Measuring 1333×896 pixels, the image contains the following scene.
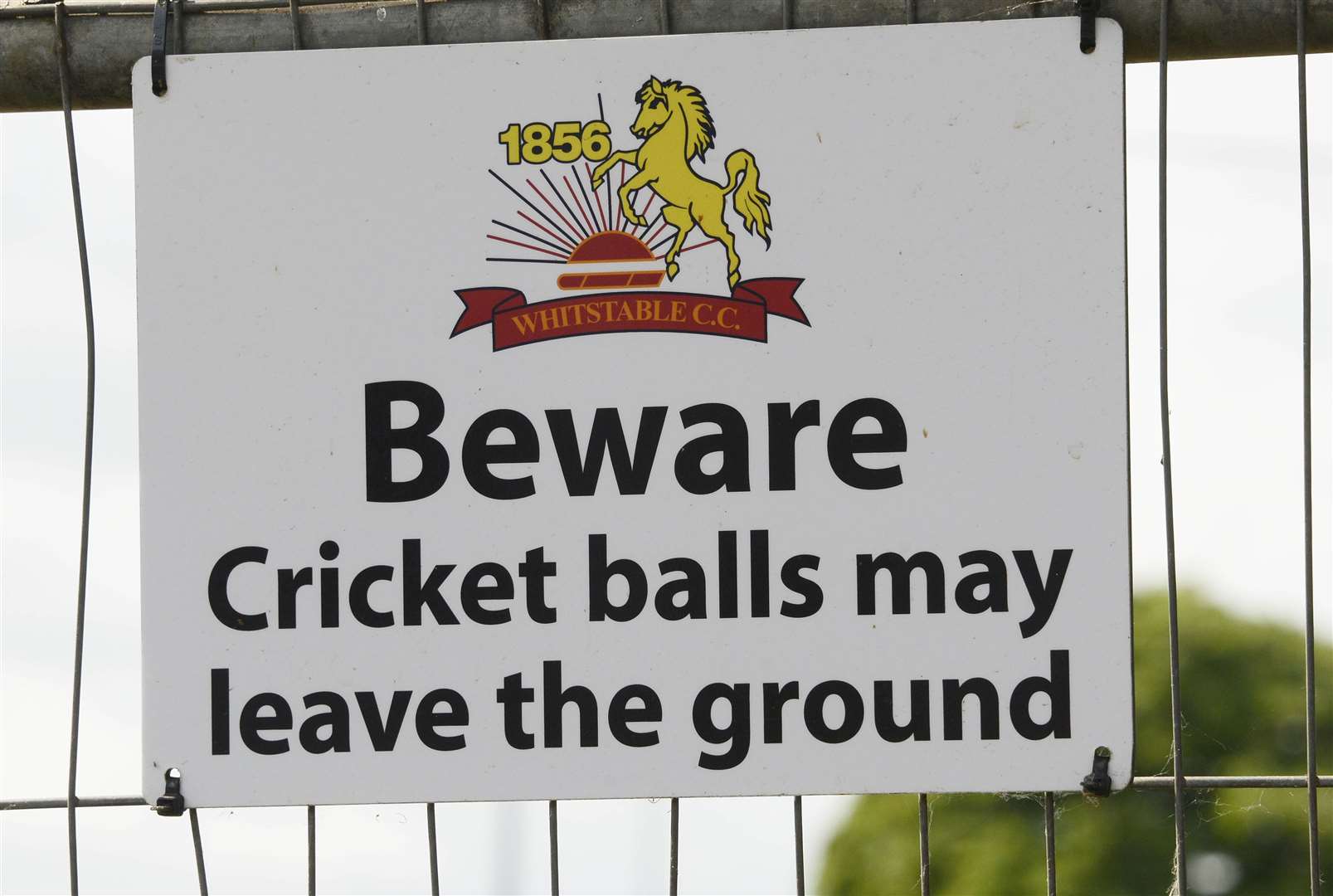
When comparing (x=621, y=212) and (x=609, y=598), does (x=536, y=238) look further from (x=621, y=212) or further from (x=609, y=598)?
(x=609, y=598)

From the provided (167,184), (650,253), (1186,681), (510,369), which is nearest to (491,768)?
(510,369)

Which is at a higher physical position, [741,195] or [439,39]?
[439,39]

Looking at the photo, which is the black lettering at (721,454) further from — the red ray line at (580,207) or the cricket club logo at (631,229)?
the red ray line at (580,207)

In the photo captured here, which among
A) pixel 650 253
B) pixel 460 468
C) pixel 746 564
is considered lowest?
pixel 746 564

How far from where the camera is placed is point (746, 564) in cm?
251

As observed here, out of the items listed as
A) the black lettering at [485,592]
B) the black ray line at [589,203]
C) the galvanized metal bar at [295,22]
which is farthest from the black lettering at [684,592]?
the galvanized metal bar at [295,22]

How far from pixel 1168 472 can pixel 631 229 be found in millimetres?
932

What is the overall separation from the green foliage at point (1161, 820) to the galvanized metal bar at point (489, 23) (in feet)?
38.9

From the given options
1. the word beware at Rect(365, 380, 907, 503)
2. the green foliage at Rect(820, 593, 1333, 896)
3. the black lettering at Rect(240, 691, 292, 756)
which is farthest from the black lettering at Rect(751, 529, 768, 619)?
the green foliage at Rect(820, 593, 1333, 896)

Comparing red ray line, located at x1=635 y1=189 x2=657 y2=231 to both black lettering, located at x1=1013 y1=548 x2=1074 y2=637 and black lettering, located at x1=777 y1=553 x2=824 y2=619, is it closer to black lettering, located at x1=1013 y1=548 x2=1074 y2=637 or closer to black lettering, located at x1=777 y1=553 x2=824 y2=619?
black lettering, located at x1=777 y1=553 x2=824 y2=619

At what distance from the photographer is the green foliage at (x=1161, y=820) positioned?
47.2 ft

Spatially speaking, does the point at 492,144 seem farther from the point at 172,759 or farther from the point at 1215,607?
the point at 1215,607

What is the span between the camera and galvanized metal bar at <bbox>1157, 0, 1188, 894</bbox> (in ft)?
7.91

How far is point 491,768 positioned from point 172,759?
1.68 feet
